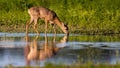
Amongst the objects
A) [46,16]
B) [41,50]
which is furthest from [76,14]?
[41,50]

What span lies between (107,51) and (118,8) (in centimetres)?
1321

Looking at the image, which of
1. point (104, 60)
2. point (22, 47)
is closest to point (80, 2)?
point (22, 47)

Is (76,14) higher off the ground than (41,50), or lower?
higher

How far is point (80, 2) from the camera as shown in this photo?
3272 cm

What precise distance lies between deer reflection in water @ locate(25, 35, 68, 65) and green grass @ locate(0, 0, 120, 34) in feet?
19.8

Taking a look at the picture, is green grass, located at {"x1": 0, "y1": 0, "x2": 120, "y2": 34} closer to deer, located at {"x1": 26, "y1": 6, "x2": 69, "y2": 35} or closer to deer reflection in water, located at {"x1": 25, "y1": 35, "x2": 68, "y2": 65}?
deer, located at {"x1": 26, "y1": 6, "x2": 69, "y2": 35}

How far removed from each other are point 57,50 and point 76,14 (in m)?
12.2

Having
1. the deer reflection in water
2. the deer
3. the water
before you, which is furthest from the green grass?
the deer reflection in water

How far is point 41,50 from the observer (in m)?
17.9

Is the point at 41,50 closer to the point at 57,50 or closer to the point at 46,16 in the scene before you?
the point at 57,50

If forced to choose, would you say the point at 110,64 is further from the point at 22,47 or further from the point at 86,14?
the point at 86,14

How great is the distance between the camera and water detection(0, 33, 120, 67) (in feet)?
50.1

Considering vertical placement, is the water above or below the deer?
below

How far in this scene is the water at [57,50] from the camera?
15266 mm
